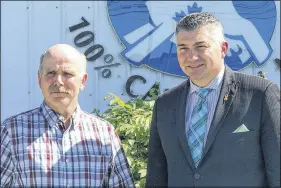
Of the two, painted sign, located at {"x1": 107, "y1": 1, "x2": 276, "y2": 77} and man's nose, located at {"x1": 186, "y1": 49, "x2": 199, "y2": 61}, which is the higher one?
painted sign, located at {"x1": 107, "y1": 1, "x2": 276, "y2": 77}

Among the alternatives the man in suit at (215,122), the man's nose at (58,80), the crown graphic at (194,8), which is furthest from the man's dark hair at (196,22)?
the crown graphic at (194,8)

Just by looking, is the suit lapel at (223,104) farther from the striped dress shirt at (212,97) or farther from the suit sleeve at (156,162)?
the suit sleeve at (156,162)

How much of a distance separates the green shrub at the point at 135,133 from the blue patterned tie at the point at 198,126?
863 mm

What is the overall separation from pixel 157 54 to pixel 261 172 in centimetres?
244

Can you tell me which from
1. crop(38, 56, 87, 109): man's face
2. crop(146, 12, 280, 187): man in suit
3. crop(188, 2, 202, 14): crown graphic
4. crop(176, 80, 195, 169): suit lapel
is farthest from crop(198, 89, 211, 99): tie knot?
crop(188, 2, 202, 14): crown graphic

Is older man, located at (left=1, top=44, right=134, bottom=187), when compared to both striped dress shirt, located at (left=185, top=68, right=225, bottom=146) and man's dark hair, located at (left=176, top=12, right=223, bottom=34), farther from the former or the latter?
man's dark hair, located at (left=176, top=12, right=223, bottom=34)

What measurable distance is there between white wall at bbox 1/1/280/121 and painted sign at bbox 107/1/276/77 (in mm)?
97

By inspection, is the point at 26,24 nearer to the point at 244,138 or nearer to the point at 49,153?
the point at 49,153

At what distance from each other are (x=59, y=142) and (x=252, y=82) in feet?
3.44

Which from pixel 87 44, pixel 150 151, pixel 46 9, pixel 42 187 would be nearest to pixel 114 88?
pixel 87 44

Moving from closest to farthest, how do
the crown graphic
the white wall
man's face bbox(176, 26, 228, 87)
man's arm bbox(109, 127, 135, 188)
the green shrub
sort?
1. man's face bbox(176, 26, 228, 87)
2. man's arm bbox(109, 127, 135, 188)
3. the green shrub
4. the white wall
5. the crown graphic

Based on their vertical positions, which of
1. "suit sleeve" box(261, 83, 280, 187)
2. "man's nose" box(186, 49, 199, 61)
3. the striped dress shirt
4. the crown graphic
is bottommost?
"suit sleeve" box(261, 83, 280, 187)

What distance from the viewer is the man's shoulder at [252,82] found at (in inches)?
97.8

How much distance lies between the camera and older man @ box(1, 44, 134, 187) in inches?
96.7
